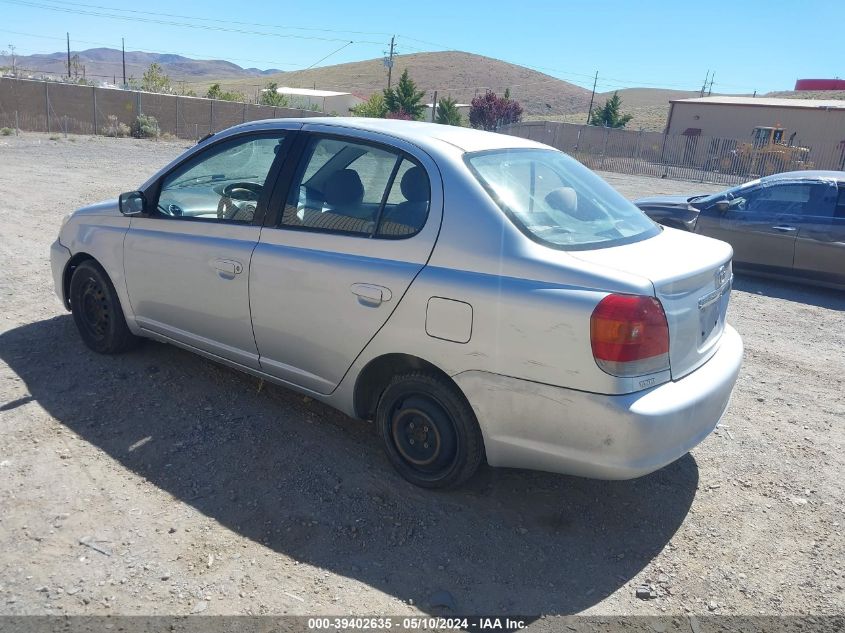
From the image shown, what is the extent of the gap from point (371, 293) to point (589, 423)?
4.02 feet

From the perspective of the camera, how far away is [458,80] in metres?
131

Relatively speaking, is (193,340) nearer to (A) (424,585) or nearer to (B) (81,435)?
(B) (81,435)

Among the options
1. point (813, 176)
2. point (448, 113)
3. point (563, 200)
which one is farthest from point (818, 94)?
point (563, 200)

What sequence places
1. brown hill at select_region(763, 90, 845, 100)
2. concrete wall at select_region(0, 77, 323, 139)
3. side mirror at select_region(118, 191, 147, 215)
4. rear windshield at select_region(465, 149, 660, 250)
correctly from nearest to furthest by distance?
rear windshield at select_region(465, 149, 660, 250) → side mirror at select_region(118, 191, 147, 215) → concrete wall at select_region(0, 77, 323, 139) → brown hill at select_region(763, 90, 845, 100)

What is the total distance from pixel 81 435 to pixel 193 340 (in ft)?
2.80

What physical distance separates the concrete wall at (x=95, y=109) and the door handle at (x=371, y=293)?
34.6 m

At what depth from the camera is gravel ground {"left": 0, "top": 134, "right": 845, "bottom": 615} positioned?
291 centimetres

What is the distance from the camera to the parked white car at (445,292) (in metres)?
2.97

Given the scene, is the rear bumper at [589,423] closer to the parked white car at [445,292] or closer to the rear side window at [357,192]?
the parked white car at [445,292]

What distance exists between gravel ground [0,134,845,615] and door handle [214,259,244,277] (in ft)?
3.01

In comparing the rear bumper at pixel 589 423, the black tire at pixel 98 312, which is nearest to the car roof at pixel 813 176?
the rear bumper at pixel 589 423

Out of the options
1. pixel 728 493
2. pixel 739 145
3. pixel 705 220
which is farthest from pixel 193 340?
pixel 739 145

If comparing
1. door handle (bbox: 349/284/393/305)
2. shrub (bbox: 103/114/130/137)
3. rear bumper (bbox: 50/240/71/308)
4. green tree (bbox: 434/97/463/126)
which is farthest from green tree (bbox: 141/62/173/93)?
door handle (bbox: 349/284/393/305)

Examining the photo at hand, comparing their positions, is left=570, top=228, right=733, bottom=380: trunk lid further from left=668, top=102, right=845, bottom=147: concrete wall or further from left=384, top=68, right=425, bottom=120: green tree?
left=384, top=68, right=425, bottom=120: green tree
